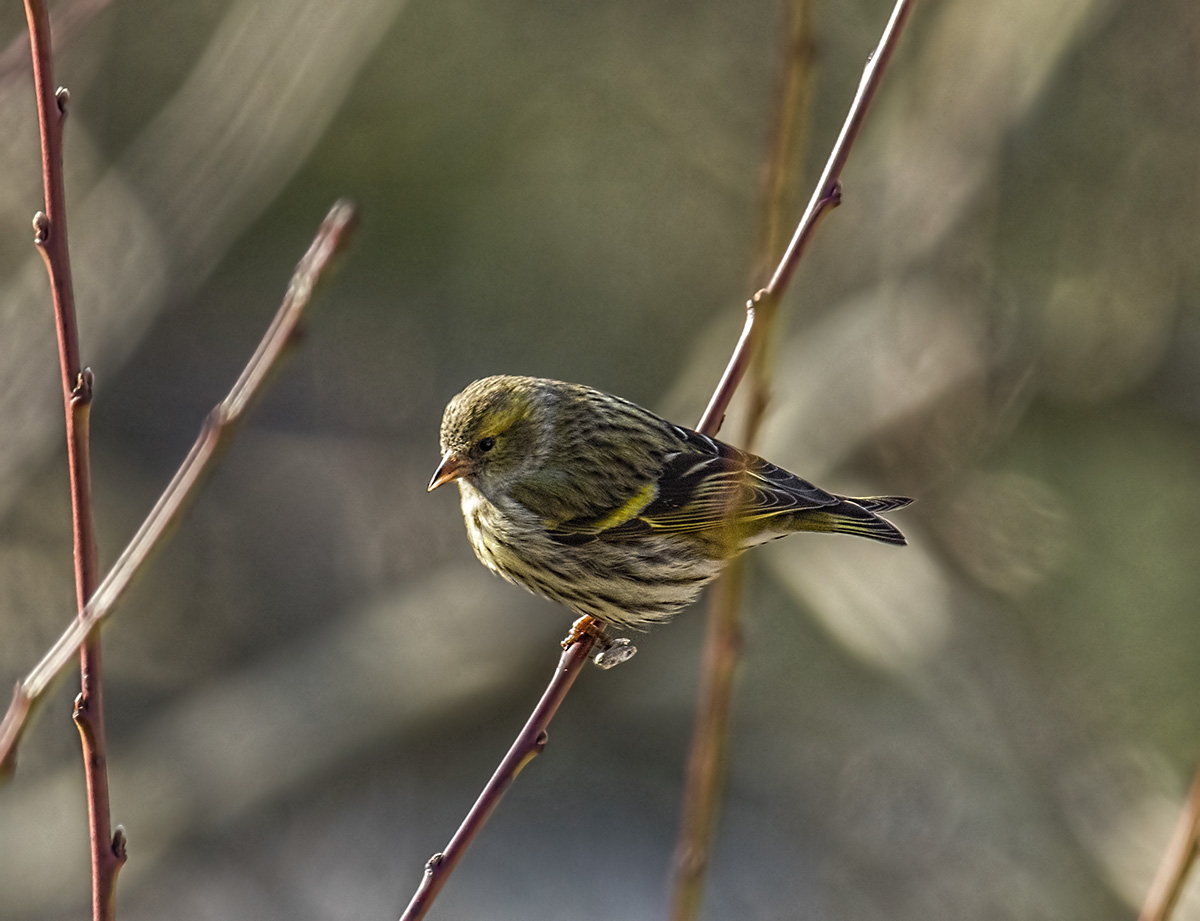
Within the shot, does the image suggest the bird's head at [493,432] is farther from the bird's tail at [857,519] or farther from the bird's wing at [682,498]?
the bird's tail at [857,519]

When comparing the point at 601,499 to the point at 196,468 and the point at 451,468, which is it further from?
the point at 196,468

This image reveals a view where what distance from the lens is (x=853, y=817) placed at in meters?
9.15

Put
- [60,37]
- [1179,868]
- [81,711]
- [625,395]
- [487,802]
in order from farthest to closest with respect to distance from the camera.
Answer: [625,395]
[60,37]
[487,802]
[81,711]
[1179,868]

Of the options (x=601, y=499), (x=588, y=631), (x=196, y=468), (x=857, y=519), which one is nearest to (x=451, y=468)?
(x=601, y=499)

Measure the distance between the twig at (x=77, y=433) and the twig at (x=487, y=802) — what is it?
47 cm

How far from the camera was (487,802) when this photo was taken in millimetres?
2334

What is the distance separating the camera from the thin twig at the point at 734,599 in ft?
4.92

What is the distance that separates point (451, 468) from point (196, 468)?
111 inches

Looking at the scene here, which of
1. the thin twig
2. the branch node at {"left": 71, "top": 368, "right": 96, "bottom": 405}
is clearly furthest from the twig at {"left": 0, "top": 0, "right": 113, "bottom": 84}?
the thin twig

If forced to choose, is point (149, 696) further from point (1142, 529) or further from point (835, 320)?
point (1142, 529)

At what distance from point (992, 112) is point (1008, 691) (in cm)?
320

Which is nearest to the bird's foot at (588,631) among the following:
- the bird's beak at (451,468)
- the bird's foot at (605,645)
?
the bird's foot at (605,645)

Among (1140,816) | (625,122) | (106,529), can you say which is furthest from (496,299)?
(1140,816)

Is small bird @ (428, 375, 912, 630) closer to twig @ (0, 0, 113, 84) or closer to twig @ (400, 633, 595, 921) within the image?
twig @ (400, 633, 595, 921)
